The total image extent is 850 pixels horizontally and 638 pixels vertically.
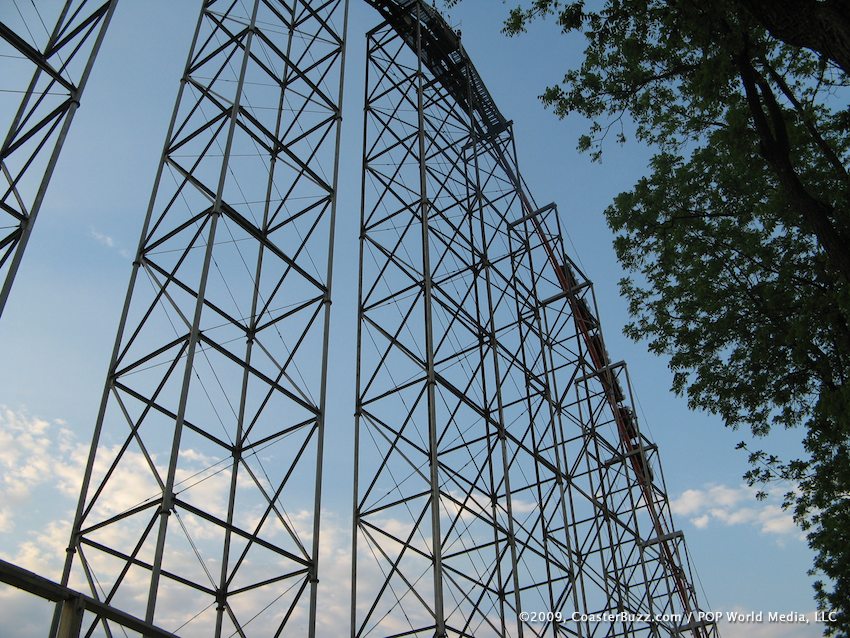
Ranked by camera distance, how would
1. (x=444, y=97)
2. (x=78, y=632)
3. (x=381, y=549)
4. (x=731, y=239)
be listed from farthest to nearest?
(x=444, y=97) → (x=381, y=549) → (x=731, y=239) → (x=78, y=632)

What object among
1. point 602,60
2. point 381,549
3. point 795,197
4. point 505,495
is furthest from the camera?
point 505,495

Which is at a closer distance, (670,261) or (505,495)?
(670,261)

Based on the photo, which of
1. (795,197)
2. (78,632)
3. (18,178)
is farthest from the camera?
(18,178)

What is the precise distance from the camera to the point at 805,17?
6.47 meters

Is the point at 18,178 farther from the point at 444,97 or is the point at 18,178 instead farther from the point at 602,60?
the point at 444,97

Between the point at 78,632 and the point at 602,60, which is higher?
the point at 602,60

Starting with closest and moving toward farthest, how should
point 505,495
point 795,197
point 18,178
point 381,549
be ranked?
1. point 795,197
2. point 18,178
3. point 381,549
4. point 505,495

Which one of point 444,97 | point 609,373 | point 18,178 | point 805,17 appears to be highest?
point 444,97

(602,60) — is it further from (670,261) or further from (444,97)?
(444,97)

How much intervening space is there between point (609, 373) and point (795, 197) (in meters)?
16.8

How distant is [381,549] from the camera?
43.1 ft

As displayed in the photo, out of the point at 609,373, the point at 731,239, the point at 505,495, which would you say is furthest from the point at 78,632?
the point at 609,373

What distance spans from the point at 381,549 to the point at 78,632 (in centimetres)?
928

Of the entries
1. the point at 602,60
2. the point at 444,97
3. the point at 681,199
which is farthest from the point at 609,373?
the point at 602,60
